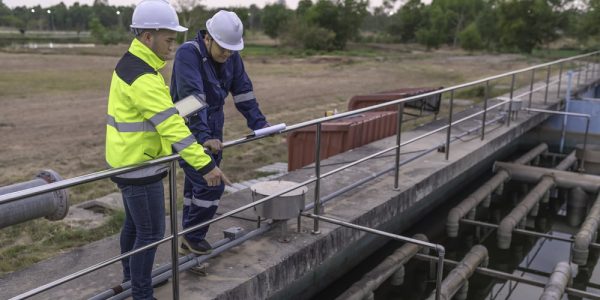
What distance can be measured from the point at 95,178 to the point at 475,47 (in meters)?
66.1

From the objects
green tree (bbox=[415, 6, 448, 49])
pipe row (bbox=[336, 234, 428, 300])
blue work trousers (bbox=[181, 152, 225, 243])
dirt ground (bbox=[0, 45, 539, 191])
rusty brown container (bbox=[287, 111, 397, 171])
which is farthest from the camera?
green tree (bbox=[415, 6, 448, 49])

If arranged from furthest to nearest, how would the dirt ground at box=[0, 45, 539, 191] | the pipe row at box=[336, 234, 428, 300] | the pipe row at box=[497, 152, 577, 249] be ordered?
the dirt ground at box=[0, 45, 539, 191] < the pipe row at box=[497, 152, 577, 249] < the pipe row at box=[336, 234, 428, 300]

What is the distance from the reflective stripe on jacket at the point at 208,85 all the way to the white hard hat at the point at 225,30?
168mm

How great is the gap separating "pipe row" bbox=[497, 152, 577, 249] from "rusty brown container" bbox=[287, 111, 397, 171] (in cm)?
229

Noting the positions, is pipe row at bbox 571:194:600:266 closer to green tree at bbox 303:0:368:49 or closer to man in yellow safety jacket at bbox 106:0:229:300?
man in yellow safety jacket at bbox 106:0:229:300

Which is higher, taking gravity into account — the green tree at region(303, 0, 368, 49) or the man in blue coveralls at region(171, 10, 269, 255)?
the green tree at region(303, 0, 368, 49)

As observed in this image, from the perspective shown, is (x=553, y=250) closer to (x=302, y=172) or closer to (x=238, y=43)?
(x=302, y=172)

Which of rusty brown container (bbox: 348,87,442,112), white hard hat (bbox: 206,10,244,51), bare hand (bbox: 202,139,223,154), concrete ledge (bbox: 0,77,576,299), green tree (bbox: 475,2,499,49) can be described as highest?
green tree (bbox: 475,2,499,49)

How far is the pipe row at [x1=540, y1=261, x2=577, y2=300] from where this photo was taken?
5.23m

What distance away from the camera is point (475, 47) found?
63938mm

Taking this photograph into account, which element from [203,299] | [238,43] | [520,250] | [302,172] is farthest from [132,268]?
[520,250]

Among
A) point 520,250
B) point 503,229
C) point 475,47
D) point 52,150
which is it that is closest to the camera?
point 503,229

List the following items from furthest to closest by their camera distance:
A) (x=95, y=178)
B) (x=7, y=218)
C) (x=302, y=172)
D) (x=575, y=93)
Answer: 1. (x=575, y=93)
2. (x=302, y=172)
3. (x=7, y=218)
4. (x=95, y=178)

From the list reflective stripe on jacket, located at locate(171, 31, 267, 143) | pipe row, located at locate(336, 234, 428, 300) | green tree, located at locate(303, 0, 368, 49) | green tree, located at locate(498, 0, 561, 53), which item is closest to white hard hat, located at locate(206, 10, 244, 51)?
reflective stripe on jacket, located at locate(171, 31, 267, 143)
